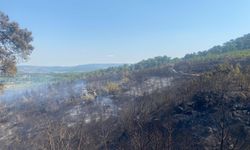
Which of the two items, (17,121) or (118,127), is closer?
(118,127)

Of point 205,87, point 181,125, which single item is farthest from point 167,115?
point 205,87

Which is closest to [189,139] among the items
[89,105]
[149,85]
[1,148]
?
[1,148]

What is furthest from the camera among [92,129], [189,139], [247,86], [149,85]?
[149,85]

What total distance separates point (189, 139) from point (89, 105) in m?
59.6

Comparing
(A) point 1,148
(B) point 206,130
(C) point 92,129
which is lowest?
(A) point 1,148

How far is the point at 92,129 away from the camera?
69.5 m

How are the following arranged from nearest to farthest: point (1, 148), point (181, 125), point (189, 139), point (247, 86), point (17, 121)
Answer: point (189, 139) → point (181, 125) → point (247, 86) → point (1, 148) → point (17, 121)

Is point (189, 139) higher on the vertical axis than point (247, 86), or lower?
lower

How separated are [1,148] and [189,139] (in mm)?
46492

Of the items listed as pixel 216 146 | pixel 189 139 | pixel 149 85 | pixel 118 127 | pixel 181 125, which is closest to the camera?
pixel 216 146

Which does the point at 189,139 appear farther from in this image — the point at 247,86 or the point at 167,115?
the point at 247,86

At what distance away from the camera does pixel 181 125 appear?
178 ft

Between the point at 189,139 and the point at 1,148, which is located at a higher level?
the point at 189,139

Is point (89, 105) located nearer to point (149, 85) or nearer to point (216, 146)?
point (149, 85)
